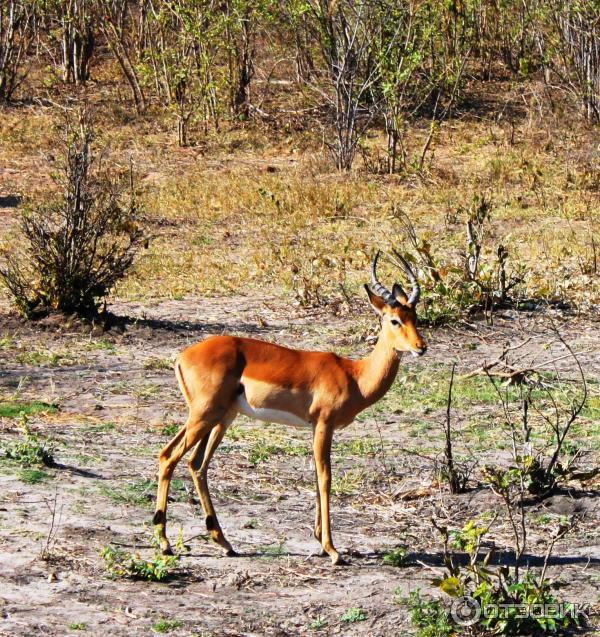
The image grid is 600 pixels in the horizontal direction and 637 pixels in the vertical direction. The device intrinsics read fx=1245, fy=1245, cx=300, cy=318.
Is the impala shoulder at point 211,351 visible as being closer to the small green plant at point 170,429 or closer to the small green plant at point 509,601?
the small green plant at point 509,601

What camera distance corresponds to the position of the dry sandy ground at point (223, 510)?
18.5 ft

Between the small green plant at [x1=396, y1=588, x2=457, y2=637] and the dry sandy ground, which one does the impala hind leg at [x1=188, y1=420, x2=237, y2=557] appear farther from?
the small green plant at [x1=396, y1=588, x2=457, y2=637]

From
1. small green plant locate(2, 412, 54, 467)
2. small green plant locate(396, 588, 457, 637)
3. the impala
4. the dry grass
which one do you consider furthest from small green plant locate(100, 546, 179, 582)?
the dry grass

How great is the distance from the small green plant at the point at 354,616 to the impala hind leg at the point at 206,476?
88cm

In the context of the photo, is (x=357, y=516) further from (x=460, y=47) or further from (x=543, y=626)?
(x=460, y=47)

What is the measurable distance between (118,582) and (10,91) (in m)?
18.8

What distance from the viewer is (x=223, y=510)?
705 cm

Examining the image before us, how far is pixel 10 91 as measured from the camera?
23.3 meters

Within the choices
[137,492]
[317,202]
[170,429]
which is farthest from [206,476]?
[317,202]

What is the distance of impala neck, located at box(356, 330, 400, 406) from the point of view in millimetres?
6625

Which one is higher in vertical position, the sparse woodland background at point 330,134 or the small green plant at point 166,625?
the sparse woodland background at point 330,134

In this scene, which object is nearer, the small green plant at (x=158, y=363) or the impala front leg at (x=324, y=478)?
the impala front leg at (x=324, y=478)

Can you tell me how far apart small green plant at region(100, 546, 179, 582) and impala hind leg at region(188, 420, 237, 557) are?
0.39 meters

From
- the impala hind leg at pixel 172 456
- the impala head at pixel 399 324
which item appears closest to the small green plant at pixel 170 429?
the impala hind leg at pixel 172 456
